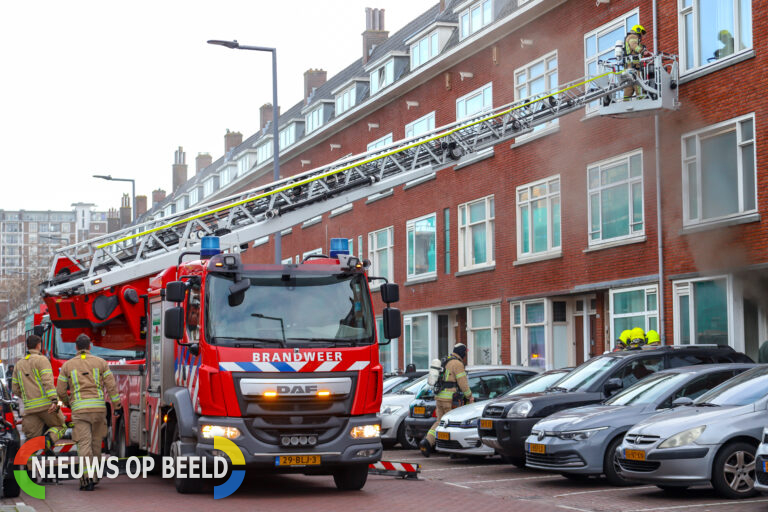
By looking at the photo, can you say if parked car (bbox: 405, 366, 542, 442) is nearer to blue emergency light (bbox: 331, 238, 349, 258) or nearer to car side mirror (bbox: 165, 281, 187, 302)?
blue emergency light (bbox: 331, 238, 349, 258)

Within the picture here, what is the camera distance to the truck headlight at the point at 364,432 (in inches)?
498

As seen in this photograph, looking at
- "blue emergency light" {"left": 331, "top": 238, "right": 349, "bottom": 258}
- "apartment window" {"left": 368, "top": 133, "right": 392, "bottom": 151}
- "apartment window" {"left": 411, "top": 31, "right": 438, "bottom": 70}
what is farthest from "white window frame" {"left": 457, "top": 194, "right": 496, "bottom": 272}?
"blue emergency light" {"left": 331, "top": 238, "right": 349, "bottom": 258}

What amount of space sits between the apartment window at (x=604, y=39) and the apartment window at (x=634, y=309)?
164 inches

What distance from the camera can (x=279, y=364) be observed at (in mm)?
12406

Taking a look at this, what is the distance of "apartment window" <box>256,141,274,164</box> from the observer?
52.4 meters

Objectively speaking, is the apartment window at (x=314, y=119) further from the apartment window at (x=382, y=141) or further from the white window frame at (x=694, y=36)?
the white window frame at (x=694, y=36)

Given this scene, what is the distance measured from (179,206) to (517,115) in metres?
54.7

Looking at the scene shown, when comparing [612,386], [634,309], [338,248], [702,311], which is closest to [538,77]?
[634,309]


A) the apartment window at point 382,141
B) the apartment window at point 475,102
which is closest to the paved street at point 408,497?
the apartment window at point 475,102

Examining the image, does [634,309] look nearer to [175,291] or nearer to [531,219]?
[531,219]

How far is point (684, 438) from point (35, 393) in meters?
8.05

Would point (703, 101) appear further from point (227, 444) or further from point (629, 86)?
point (227, 444)

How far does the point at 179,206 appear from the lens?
73000 millimetres

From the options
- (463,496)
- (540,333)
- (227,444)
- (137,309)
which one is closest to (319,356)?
(227,444)
